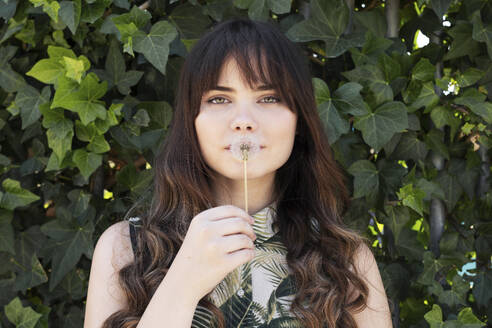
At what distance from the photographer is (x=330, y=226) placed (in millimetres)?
1560

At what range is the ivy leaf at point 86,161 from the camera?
5.56 ft

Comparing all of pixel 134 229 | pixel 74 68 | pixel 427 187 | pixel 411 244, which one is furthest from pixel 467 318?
pixel 74 68

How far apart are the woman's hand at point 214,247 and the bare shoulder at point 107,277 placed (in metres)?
0.28

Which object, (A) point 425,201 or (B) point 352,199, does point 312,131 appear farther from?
(A) point 425,201

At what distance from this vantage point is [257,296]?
143 centimetres

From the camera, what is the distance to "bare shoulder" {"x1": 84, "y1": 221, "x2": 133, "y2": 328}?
1.38 meters

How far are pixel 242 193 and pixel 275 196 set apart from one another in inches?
4.1

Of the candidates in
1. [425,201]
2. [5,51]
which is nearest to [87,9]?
[5,51]

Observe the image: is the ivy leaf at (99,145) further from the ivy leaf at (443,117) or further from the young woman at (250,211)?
the ivy leaf at (443,117)

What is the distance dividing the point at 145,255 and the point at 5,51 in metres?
0.78

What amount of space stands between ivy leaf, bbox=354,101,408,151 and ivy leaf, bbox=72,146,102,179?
2.32ft

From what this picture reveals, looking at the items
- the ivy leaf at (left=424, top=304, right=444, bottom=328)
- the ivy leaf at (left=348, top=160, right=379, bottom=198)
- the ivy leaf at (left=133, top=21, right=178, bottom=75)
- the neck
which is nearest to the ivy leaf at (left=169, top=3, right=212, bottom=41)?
the ivy leaf at (left=133, top=21, right=178, bottom=75)

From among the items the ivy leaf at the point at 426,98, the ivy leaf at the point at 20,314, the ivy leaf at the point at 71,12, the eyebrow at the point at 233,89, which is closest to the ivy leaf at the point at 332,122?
the ivy leaf at the point at 426,98

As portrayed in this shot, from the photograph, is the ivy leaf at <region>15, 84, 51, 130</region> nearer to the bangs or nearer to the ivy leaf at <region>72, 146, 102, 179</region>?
the ivy leaf at <region>72, 146, 102, 179</region>
